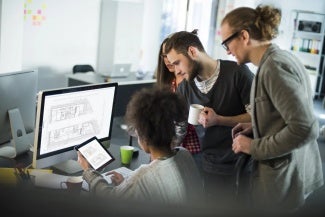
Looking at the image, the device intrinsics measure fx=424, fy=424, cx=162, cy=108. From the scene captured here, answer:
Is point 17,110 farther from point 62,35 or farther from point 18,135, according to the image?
point 62,35

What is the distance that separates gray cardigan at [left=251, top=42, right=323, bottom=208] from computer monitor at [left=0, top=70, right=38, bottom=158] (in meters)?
1.16

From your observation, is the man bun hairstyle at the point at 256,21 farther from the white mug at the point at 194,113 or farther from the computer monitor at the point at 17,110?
the computer monitor at the point at 17,110

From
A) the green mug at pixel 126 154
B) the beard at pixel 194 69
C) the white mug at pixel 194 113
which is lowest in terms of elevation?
the green mug at pixel 126 154

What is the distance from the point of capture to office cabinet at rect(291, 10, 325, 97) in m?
8.30

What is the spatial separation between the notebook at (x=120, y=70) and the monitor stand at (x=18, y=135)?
285 centimetres

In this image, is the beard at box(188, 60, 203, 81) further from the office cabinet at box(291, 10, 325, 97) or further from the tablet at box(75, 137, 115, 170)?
the office cabinet at box(291, 10, 325, 97)

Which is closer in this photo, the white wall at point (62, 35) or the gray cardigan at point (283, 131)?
the gray cardigan at point (283, 131)

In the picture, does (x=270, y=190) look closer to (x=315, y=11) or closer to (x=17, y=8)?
(x=17, y=8)

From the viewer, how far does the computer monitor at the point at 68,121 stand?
5.90 ft

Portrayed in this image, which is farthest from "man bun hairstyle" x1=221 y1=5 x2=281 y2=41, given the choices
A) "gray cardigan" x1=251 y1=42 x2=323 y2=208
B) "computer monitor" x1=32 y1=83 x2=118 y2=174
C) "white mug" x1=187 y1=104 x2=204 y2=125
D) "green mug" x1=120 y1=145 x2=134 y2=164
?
"green mug" x1=120 y1=145 x2=134 y2=164

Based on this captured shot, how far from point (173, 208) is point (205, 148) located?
5.79 feet

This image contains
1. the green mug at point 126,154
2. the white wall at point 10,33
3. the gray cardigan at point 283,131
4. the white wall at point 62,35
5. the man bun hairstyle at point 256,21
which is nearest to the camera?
the gray cardigan at point 283,131

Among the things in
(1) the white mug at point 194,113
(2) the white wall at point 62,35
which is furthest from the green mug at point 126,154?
(2) the white wall at point 62,35

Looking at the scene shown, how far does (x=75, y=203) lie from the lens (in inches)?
9.6
